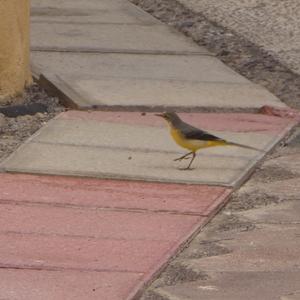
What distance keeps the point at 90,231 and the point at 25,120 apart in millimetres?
2338

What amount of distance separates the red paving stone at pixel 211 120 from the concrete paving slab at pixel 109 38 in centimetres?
175

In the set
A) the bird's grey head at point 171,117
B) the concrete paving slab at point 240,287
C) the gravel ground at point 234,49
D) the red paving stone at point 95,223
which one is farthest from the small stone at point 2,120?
the concrete paving slab at point 240,287

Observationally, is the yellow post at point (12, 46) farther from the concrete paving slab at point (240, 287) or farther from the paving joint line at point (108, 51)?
the concrete paving slab at point (240, 287)

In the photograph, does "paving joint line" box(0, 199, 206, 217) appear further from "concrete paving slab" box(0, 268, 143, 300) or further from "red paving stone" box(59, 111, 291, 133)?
"red paving stone" box(59, 111, 291, 133)

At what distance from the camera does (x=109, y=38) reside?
449 inches

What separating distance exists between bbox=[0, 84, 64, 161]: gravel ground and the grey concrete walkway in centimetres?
11

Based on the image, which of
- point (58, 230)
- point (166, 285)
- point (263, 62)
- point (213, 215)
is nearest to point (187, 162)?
point (213, 215)

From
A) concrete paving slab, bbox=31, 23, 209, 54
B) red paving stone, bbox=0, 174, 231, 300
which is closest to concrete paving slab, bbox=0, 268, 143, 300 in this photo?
red paving stone, bbox=0, 174, 231, 300

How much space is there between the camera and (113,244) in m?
6.86

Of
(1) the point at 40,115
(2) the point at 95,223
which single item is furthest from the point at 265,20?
(2) the point at 95,223

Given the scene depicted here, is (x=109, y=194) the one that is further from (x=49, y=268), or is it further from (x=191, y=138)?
(x=49, y=268)

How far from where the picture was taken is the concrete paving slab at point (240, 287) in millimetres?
6195

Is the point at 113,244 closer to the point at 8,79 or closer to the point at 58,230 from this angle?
the point at 58,230

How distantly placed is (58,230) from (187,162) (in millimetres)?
1470
